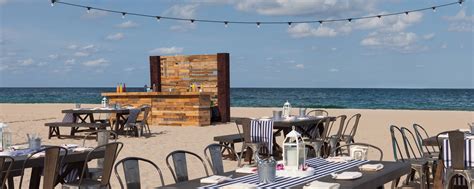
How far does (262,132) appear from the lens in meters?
8.05

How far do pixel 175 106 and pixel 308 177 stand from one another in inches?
507

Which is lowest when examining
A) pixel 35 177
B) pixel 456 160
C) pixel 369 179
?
pixel 35 177

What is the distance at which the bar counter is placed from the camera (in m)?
16.2

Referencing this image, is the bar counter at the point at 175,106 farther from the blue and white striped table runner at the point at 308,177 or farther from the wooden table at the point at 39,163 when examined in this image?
the blue and white striped table runner at the point at 308,177

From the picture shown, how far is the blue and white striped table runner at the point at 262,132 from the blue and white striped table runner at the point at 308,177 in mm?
3344

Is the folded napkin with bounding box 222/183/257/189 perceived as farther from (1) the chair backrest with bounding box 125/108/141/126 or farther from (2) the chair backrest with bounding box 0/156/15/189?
(1) the chair backrest with bounding box 125/108/141/126

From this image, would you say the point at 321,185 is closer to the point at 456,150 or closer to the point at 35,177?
the point at 456,150

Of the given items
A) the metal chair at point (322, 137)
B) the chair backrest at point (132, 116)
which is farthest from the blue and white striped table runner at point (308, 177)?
the chair backrest at point (132, 116)

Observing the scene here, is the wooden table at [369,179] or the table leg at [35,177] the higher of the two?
the wooden table at [369,179]

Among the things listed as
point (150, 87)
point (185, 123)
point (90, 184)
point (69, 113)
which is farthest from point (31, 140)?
point (150, 87)

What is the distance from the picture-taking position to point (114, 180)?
7.51 metres

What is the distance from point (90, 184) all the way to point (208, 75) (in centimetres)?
1188

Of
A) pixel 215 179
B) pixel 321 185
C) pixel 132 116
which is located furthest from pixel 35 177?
pixel 132 116

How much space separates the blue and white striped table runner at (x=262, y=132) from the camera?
26.3ft
